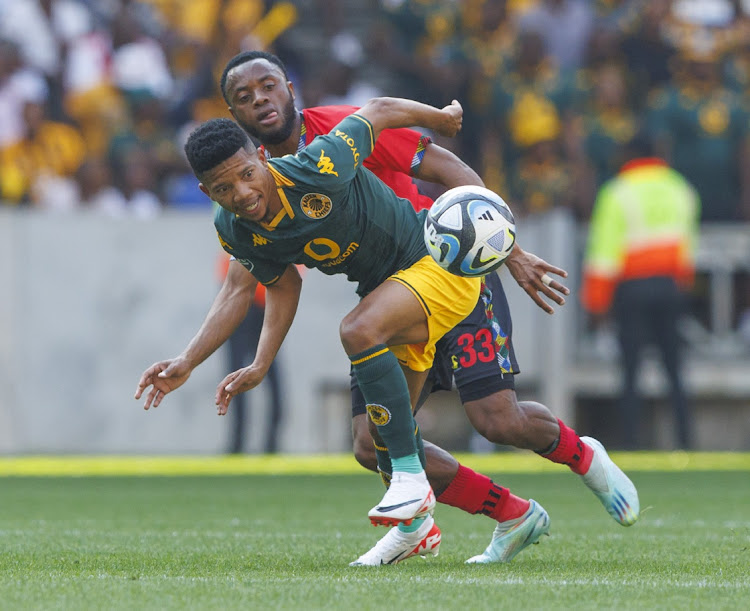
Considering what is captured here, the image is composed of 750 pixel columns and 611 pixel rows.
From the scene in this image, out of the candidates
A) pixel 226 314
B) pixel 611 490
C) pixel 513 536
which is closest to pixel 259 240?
pixel 226 314

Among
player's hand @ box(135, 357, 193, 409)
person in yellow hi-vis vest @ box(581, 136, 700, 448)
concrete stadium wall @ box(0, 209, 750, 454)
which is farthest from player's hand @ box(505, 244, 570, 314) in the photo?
concrete stadium wall @ box(0, 209, 750, 454)

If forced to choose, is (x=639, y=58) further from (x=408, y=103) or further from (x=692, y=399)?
(x=408, y=103)

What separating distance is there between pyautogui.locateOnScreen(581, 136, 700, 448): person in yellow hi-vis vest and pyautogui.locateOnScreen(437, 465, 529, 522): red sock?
6506mm

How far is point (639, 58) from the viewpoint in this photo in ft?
46.0

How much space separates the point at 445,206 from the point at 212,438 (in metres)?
8.68

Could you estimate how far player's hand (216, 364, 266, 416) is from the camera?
18.0 feet

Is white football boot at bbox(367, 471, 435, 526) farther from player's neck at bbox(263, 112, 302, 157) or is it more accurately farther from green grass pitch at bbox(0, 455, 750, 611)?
player's neck at bbox(263, 112, 302, 157)

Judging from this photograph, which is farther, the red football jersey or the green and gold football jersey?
the red football jersey

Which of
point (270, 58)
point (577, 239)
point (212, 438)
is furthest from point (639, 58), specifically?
point (270, 58)

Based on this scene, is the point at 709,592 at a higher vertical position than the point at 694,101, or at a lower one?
lower

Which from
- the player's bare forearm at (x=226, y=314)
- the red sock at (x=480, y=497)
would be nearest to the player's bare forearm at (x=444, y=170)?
the player's bare forearm at (x=226, y=314)

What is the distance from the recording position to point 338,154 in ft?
17.2

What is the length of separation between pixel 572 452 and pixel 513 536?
433 mm

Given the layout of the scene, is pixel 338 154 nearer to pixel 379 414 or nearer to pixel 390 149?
pixel 390 149
